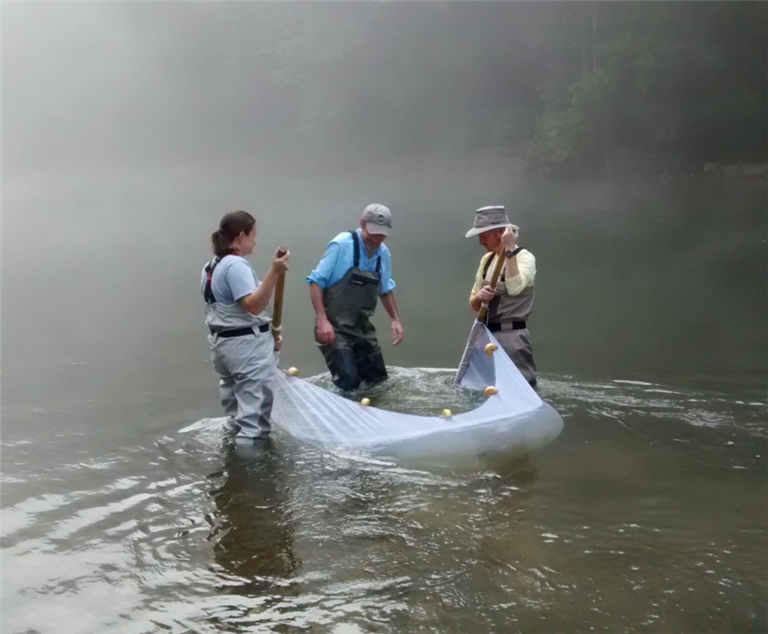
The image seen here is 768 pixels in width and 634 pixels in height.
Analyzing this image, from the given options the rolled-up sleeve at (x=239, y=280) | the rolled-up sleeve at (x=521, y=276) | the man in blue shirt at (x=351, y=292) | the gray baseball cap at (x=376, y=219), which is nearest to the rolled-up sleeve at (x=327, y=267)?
the man in blue shirt at (x=351, y=292)

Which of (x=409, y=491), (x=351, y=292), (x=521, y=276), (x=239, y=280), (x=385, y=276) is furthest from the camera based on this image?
(x=385, y=276)

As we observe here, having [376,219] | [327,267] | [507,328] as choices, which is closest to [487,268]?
[507,328]

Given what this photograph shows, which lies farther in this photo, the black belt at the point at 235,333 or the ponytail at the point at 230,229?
the black belt at the point at 235,333

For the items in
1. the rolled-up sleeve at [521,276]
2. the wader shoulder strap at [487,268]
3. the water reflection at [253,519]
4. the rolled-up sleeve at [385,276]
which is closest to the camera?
the water reflection at [253,519]

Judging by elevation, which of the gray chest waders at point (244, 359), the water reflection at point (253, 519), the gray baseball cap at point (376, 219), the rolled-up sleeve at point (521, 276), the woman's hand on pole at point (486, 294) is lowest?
the water reflection at point (253, 519)

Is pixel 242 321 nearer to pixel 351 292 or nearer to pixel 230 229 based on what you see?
pixel 230 229

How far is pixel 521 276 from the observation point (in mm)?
6145

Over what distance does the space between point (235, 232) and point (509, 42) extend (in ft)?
120

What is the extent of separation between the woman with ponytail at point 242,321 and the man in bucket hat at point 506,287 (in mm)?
1749

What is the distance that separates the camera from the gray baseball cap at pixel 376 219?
21.6ft

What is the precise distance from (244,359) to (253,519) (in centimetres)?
115

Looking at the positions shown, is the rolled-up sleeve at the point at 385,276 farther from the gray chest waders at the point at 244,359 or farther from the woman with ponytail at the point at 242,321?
the gray chest waders at the point at 244,359

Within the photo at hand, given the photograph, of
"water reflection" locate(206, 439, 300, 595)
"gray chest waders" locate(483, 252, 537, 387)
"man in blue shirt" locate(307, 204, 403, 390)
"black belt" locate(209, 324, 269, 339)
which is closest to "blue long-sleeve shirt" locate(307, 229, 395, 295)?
"man in blue shirt" locate(307, 204, 403, 390)

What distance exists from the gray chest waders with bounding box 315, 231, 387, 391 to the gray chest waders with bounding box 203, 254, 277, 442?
115cm
